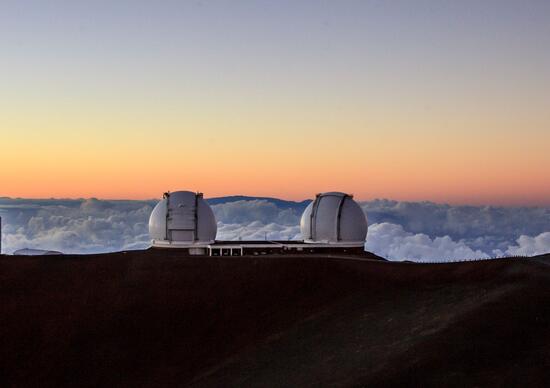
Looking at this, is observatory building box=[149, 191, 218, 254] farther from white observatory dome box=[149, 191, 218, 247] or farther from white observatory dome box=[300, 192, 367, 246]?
white observatory dome box=[300, 192, 367, 246]

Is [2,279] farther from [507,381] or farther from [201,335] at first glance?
[507,381]

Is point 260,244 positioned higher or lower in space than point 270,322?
higher

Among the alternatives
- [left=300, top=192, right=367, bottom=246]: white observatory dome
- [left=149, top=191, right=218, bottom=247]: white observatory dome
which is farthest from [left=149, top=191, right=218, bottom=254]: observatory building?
[left=300, top=192, right=367, bottom=246]: white observatory dome

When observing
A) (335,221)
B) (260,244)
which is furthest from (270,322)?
(335,221)

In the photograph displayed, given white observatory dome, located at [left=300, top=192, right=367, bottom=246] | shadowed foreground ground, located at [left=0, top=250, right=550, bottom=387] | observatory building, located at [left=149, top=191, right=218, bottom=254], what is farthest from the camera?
white observatory dome, located at [left=300, top=192, right=367, bottom=246]

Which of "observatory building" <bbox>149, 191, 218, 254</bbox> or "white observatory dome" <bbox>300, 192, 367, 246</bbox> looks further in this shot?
"white observatory dome" <bbox>300, 192, 367, 246</bbox>

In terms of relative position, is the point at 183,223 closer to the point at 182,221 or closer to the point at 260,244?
the point at 182,221

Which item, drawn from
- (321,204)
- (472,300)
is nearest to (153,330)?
(472,300)
